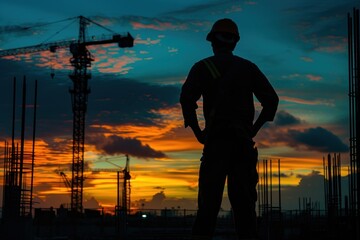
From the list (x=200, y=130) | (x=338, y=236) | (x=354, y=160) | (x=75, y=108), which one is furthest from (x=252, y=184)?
(x=75, y=108)

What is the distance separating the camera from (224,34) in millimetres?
6402

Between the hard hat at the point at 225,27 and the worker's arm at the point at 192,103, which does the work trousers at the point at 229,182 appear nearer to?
the worker's arm at the point at 192,103

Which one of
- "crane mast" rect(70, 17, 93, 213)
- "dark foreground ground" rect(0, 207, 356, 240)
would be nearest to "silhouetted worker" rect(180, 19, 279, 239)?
"dark foreground ground" rect(0, 207, 356, 240)

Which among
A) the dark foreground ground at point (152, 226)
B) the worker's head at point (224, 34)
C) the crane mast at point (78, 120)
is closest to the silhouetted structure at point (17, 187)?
the dark foreground ground at point (152, 226)

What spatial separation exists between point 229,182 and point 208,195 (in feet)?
0.82

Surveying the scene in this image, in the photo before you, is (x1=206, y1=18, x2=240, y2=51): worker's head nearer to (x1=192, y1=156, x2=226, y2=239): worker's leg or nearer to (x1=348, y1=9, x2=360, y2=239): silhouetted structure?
(x1=192, y1=156, x2=226, y2=239): worker's leg

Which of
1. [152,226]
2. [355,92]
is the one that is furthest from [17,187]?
[152,226]

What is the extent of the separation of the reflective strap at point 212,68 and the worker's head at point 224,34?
0.26 m

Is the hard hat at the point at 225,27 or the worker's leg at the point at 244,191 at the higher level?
the hard hat at the point at 225,27

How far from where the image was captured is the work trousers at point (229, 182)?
6.12 m

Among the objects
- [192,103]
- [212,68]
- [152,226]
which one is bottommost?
[152,226]

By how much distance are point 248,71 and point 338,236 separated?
937 inches

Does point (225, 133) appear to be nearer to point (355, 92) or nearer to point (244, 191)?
point (244, 191)

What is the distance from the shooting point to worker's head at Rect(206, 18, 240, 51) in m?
6.36
